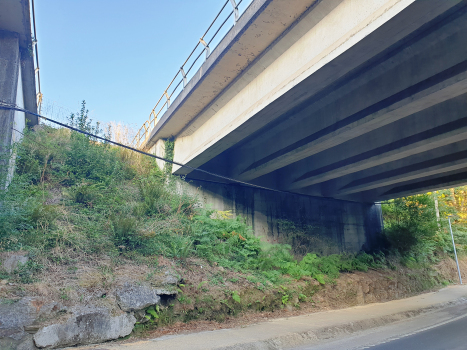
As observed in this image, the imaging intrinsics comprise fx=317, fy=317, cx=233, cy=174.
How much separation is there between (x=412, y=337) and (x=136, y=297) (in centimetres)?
616

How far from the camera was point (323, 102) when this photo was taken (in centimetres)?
957

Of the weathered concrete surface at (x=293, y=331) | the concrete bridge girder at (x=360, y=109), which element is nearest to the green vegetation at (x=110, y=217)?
the weathered concrete surface at (x=293, y=331)

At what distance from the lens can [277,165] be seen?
40.9 ft

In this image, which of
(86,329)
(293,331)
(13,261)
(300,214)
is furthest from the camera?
(300,214)

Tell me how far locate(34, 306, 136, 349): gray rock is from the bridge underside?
238 inches

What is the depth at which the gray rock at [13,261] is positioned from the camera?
A: 616 centimetres

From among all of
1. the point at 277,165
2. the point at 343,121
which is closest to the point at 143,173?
the point at 277,165

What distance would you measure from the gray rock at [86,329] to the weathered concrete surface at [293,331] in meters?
0.26

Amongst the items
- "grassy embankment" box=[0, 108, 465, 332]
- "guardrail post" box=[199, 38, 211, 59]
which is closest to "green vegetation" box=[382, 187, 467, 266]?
"grassy embankment" box=[0, 108, 465, 332]

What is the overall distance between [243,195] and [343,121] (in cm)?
670

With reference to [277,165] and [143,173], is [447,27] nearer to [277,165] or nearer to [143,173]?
[277,165]

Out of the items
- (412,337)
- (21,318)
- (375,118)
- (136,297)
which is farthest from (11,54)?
Answer: (412,337)

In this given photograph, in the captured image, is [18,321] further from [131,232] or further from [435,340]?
[435,340]

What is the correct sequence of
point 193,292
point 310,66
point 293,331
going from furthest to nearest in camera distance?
point 193,292 < point 310,66 < point 293,331
